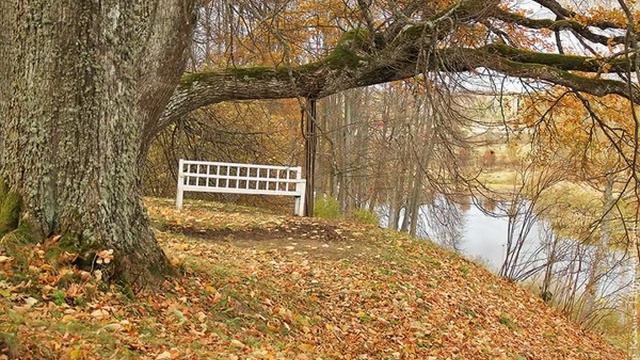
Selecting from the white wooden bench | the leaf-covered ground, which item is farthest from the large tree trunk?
the white wooden bench

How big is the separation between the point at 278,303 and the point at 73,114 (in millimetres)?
2391

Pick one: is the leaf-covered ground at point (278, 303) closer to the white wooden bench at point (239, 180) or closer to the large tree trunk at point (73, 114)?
the large tree trunk at point (73, 114)

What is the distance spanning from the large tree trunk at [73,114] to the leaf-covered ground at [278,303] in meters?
0.23

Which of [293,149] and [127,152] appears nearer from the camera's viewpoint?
[127,152]

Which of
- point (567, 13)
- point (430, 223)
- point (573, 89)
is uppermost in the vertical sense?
point (567, 13)

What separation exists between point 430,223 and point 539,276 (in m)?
9.13

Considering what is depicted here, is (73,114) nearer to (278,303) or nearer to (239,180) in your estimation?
(278,303)

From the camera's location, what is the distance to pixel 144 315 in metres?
3.29

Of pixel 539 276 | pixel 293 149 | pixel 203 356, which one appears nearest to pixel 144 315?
pixel 203 356

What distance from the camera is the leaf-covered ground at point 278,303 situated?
9.43ft

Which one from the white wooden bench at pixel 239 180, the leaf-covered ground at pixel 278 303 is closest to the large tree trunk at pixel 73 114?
the leaf-covered ground at pixel 278 303

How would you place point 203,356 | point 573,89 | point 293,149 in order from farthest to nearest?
point 293,149, point 573,89, point 203,356

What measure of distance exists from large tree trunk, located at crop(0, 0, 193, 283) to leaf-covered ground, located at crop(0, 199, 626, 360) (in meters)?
0.23

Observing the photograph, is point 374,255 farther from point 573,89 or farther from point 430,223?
point 430,223
